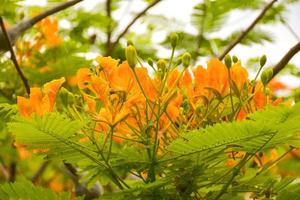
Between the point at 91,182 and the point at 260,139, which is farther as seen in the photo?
the point at 91,182

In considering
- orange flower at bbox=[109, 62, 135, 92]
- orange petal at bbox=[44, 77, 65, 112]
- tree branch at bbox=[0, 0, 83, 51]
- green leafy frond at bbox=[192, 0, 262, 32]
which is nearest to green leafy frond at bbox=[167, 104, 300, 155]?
orange flower at bbox=[109, 62, 135, 92]

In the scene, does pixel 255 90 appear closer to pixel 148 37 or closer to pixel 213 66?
pixel 213 66

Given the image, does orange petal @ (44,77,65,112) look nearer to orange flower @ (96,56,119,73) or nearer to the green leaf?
orange flower @ (96,56,119,73)

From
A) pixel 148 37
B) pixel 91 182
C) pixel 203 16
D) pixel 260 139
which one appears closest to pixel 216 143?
pixel 260 139

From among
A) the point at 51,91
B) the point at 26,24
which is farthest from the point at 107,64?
the point at 26,24

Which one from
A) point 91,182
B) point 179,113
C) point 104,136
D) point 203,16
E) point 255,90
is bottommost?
point 91,182

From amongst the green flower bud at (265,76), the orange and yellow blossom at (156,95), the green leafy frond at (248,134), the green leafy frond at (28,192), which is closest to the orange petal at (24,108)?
the orange and yellow blossom at (156,95)
